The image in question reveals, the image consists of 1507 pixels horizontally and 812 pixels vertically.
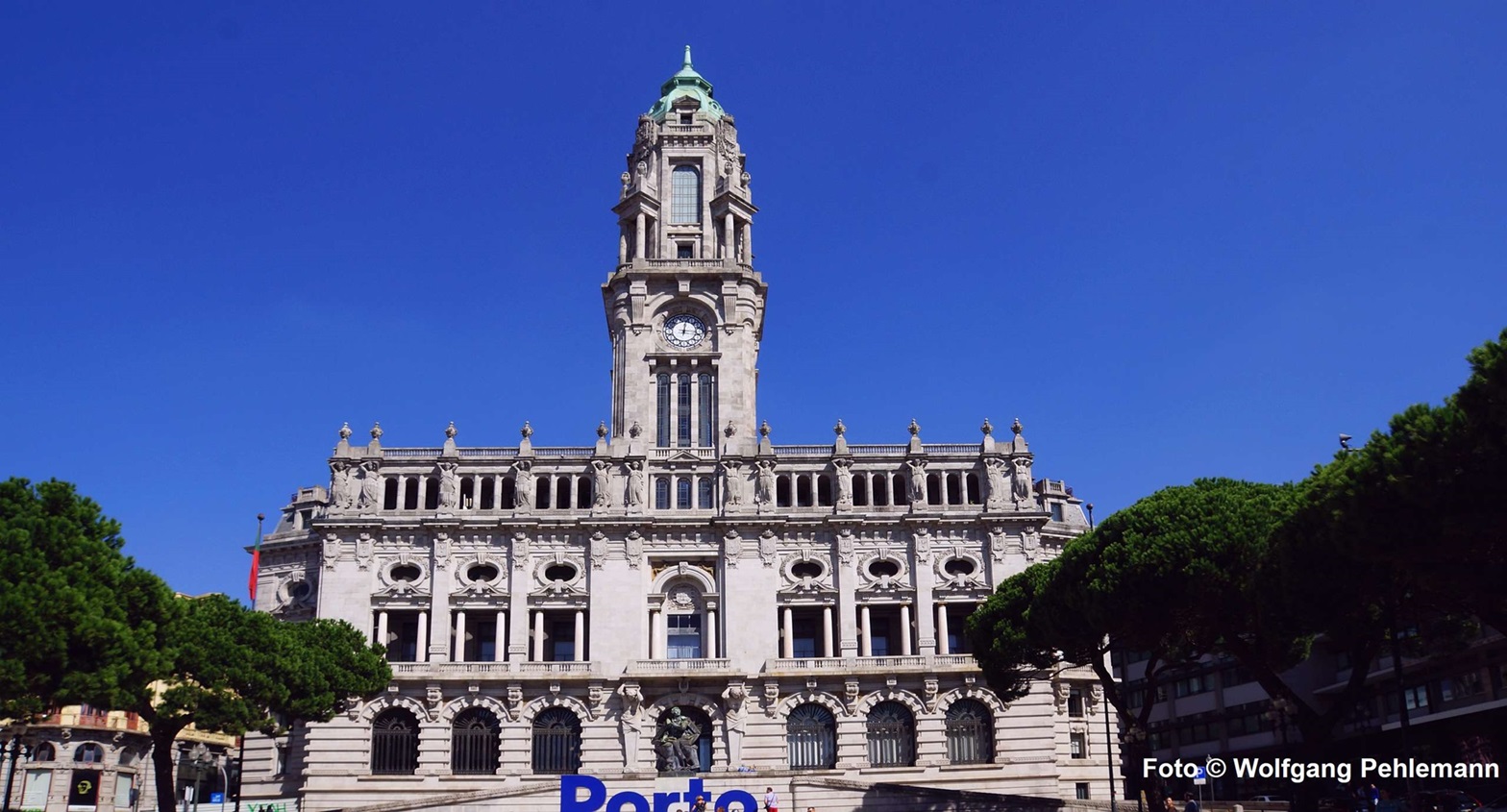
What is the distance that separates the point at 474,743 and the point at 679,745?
1274 centimetres

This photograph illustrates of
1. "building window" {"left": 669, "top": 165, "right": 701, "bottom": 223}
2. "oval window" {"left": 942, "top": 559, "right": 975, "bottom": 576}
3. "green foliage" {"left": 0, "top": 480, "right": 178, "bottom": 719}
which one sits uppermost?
"building window" {"left": 669, "top": 165, "right": 701, "bottom": 223}

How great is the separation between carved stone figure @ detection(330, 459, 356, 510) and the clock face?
22123mm

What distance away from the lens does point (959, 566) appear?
3226 inches

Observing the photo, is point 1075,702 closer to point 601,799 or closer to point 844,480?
point 844,480

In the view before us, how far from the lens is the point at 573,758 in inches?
3034

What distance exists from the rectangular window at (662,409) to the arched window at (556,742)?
18.4m

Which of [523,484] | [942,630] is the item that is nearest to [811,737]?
[942,630]

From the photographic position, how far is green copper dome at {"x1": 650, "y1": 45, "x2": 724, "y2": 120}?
322 ft

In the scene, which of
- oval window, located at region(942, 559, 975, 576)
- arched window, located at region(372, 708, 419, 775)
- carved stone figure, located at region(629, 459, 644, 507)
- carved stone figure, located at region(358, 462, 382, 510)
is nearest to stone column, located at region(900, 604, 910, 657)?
oval window, located at region(942, 559, 975, 576)

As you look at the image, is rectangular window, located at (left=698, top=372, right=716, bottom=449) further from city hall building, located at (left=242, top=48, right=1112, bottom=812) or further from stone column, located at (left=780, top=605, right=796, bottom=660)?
stone column, located at (left=780, top=605, right=796, bottom=660)

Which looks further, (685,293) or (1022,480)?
(685,293)

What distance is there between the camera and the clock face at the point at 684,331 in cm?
8975

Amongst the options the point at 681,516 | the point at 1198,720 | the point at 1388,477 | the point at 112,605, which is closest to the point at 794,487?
the point at 681,516

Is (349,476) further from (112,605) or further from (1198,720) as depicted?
(1198,720)
